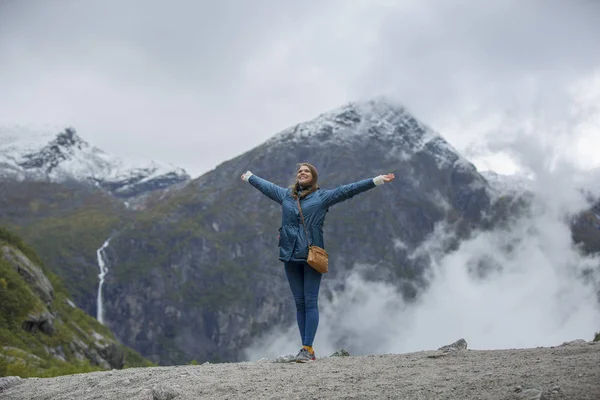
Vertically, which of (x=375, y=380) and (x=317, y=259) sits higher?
(x=317, y=259)

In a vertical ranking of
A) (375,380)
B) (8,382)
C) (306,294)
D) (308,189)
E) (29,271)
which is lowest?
(375,380)

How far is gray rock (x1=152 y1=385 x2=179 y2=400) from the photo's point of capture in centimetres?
967

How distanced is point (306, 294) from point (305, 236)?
110 centimetres

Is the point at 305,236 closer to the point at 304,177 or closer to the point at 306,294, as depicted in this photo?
the point at 306,294

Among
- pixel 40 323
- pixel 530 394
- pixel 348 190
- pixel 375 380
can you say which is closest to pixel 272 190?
pixel 348 190

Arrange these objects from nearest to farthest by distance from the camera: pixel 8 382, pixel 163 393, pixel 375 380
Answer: pixel 375 380 → pixel 163 393 → pixel 8 382

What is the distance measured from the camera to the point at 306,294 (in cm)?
1262

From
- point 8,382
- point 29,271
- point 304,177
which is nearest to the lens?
point 304,177

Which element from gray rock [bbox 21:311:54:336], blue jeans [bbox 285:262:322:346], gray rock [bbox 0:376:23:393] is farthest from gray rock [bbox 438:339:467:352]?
gray rock [bbox 21:311:54:336]

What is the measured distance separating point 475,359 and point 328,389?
262cm

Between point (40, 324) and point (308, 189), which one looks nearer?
point (308, 189)

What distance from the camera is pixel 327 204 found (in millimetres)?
12977

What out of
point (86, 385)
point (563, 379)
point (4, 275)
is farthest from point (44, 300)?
point (563, 379)

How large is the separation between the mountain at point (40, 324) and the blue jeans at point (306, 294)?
50.9ft
